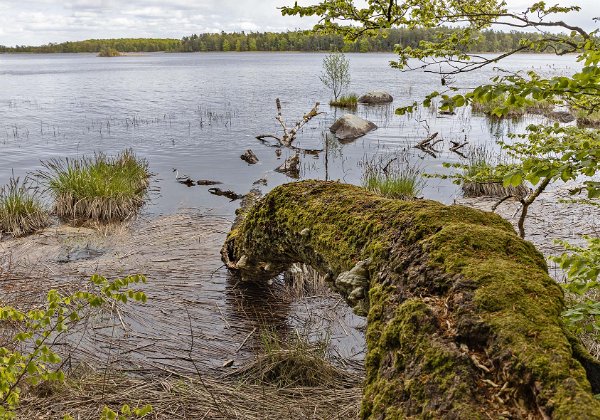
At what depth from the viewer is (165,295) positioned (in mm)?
6812

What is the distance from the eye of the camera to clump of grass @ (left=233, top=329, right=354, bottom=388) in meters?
4.68

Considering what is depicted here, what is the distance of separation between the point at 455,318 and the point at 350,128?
20921 mm

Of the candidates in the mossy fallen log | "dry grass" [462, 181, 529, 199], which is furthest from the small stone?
"dry grass" [462, 181, 529, 199]

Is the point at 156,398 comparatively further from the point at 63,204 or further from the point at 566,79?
the point at 63,204

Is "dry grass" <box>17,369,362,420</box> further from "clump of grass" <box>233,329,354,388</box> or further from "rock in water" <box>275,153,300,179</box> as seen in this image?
"rock in water" <box>275,153,300,179</box>

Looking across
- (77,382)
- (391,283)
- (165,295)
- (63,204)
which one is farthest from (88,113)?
(391,283)

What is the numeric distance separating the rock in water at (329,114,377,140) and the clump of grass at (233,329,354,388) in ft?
58.4

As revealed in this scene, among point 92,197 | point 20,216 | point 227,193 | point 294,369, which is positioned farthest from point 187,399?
point 227,193

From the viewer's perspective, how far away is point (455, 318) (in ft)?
7.64

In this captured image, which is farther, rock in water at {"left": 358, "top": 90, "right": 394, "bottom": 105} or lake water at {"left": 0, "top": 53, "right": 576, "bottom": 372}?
rock in water at {"left": 358, "top": 90, "right": 394, "bottom": 105}

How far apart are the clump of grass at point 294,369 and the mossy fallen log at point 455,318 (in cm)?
132

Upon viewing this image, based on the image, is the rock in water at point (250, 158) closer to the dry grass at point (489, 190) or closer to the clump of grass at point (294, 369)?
the dry grass at point (489, 190)

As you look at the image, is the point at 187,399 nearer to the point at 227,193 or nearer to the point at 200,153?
the point at 227,193

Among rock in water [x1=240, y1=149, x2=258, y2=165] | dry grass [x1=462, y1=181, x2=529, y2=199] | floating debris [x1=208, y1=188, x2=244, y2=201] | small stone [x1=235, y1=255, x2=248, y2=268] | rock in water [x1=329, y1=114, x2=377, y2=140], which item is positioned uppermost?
rock in water [x1=329, y1=114, x2=377, y2=140]
